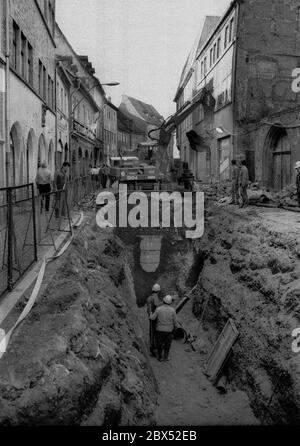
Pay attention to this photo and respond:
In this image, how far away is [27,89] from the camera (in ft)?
55.9

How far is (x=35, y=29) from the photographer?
1878 centimetres

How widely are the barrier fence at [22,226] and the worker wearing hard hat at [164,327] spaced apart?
305 centimetres

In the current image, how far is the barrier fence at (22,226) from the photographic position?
6586 millimetres

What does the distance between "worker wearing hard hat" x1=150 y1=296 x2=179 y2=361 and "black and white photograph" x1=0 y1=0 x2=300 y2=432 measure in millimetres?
33

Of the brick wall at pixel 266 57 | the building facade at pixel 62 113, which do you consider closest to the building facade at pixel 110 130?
the building facade at pixel 62 113

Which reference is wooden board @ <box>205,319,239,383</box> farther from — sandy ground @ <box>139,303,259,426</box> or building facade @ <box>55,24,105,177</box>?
building facade @ <box>55,24,105,177</box>

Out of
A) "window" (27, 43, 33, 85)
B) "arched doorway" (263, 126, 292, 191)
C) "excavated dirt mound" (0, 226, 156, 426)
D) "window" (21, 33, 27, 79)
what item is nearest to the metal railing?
"excavated dirt mound" (0, 226, 156, 426)

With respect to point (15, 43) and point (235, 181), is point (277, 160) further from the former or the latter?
point (15, 43)

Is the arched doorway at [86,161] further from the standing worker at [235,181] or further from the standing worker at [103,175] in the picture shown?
the standing worker at [235,181]

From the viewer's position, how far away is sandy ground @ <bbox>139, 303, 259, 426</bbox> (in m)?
7.61

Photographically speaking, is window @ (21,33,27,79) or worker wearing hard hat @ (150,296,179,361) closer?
worker wearing hard hat @ (150,296,179,361)

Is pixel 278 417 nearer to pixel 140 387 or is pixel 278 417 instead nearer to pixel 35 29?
pixel 140 387
